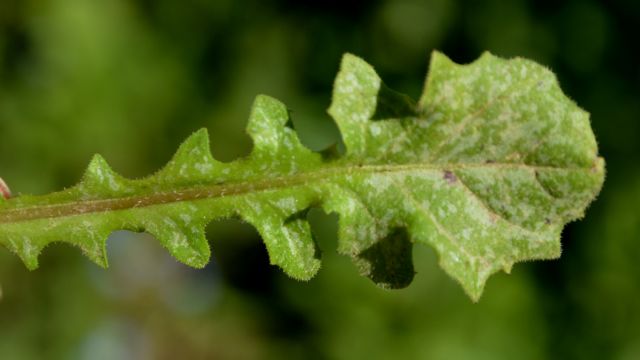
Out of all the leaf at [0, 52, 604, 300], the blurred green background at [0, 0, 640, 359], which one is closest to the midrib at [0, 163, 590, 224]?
the leaf at [0, 52, 604, 300]

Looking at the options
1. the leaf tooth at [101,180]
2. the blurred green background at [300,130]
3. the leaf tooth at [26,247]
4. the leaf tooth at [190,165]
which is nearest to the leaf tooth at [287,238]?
the leaf tooth at [190,165]

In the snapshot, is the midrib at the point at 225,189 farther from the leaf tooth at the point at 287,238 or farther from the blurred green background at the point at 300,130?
the blurred green background at the point at 300,130

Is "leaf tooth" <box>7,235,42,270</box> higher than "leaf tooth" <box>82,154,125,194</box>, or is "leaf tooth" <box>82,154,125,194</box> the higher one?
"leaf tooth" <box>82,154,125,194</box>

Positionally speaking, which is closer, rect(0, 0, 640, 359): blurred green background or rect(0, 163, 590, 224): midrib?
rect(0, 163, 590, 224): midrib

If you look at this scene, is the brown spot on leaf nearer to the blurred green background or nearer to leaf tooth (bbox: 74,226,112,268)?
leaf tooth (bbox: 74,226,112,268)

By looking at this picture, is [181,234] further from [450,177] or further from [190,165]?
[450,177]

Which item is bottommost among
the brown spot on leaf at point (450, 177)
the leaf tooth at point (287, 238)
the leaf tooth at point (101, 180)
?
the brown spot on leaf at point (450, 177)

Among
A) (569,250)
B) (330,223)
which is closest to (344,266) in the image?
(330,223)
